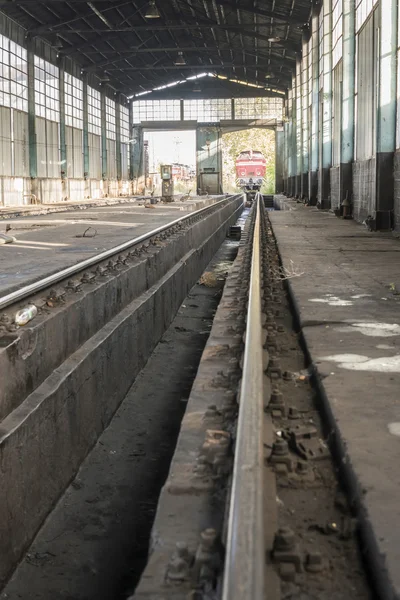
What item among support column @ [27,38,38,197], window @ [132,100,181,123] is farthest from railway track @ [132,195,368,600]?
window @ [132,100,181,123]

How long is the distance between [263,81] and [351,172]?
33.2 metres

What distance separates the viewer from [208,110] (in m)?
55.8

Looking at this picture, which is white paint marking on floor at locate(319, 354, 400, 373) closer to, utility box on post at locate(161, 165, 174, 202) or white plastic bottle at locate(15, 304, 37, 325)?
white plastic bottle at locate(15, 304, 37, 325)

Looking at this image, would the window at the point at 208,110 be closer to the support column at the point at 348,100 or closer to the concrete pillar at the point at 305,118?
the concrete pillar at the point at 305,118

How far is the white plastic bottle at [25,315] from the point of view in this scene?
5.25 meters

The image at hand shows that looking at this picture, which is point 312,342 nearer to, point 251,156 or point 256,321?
point 256,321

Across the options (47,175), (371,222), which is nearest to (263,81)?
(47,175)

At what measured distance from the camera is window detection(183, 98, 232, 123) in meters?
55.6

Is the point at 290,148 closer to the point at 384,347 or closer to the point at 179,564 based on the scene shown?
the point at 384,347

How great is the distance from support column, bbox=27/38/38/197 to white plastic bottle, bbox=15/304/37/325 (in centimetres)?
2923

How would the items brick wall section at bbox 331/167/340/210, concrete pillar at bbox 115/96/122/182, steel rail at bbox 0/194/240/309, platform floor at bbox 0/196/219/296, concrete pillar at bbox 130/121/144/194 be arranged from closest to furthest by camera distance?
1. steel rail at bbox 0/194/240/309
2. platform floor at bbox 0/196/219/296
3. brick wall section at bbox 331/167/340/210
4. concrete pillar at bbox 115/96/122/182
5. concrete pillar at bbox 130/121/144/194

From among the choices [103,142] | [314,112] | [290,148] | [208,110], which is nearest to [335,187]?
[314,112]

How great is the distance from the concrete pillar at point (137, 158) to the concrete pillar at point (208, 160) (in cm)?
467

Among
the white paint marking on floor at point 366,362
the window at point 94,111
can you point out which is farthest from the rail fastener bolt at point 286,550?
the window at point 94,111
